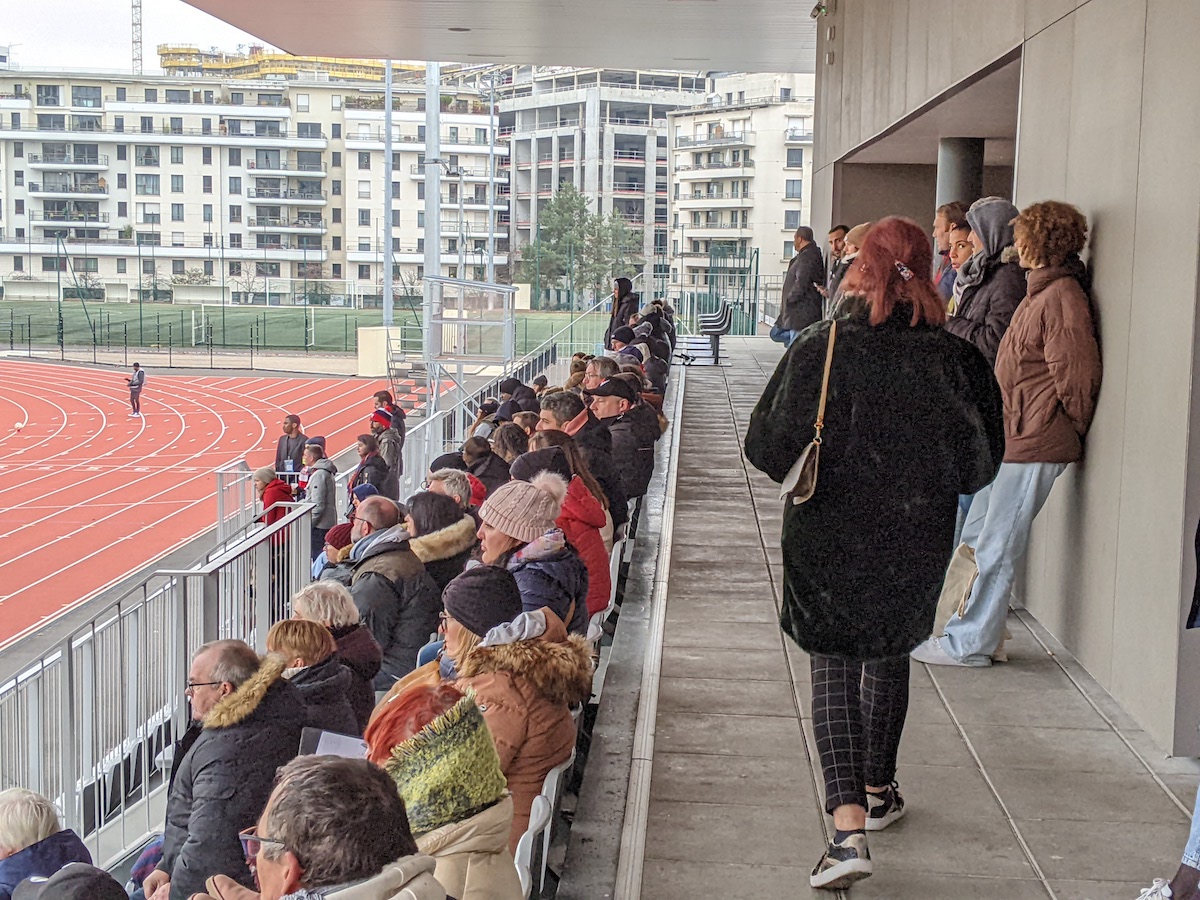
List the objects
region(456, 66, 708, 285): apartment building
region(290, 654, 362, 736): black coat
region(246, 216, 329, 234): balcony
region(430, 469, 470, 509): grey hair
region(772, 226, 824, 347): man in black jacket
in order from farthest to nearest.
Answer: region(246, 216, 329, 234): balcony < region(456, 66, 708, 285): apartment building < region(772, 226, 824, 347): man in black jacket < region(430, 469, 470, 509): grey hair < region(290, 654, 362, 736): black coat

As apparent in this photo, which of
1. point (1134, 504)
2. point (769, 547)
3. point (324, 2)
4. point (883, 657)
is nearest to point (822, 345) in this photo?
point (883, 657)

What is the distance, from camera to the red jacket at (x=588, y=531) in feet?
17.8

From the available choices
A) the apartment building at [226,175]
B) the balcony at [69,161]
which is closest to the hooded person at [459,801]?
the apartment building at [226,175]

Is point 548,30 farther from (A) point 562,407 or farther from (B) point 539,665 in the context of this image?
(B) point 539,665

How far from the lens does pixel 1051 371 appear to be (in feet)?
17.0

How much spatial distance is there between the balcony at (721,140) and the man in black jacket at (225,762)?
83244 millimetres

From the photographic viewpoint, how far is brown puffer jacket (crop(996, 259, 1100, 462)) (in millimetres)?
5152

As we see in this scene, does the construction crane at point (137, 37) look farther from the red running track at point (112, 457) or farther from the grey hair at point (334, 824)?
the grey hair at point (334, 824)

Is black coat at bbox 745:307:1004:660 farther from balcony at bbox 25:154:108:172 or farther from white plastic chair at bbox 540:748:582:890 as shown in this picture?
balcony at bbox 25:154:108:172

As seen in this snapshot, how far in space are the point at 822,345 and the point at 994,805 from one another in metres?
→ 1.63

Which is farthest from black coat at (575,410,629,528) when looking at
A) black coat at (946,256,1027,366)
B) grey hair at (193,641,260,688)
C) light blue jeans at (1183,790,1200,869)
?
light blue jeans at (1183,790,1200,869)

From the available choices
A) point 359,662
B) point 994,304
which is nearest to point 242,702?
point 359,662

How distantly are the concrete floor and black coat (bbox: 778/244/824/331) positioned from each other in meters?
7.73

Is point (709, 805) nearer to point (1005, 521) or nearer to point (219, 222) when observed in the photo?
point (1005, 521)
